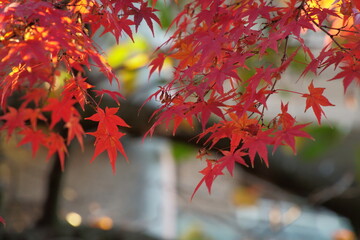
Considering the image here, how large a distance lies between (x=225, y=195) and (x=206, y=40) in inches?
126

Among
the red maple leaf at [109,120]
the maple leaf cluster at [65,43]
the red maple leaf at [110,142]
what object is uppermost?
the maple leaf cluster at [65,43]

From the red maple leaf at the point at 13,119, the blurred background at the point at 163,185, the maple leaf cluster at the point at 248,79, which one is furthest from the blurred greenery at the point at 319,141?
the maple leaf cluster at the point at 248,79

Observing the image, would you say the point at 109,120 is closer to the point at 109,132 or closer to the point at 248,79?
the point at 109,132

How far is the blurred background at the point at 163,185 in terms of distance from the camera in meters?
2.43

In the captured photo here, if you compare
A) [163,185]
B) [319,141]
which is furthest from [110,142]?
[319,141]

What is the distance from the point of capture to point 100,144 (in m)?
1.01

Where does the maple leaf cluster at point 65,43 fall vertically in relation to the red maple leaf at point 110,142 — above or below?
above

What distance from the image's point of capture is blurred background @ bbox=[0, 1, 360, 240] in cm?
243

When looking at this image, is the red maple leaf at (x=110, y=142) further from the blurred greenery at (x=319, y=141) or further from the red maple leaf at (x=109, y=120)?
the blurred greenery at (x=319, y=141)

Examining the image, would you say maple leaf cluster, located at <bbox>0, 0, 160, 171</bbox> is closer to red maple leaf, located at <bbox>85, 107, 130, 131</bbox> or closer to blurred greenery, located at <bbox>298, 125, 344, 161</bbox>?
red maple leaf, located at <bbox>85, 107, 130, 131</bbox>

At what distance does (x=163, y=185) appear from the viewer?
344 centimetres

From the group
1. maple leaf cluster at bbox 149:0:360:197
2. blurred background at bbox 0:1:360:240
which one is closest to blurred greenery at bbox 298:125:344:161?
blurred background at bbox 0:1:360:240

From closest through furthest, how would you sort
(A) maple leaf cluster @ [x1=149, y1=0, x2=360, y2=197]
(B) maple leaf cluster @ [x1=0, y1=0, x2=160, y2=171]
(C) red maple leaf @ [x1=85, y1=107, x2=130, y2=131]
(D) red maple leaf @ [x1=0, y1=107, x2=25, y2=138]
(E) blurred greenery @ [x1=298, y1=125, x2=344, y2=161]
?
(B) maple leaf cluster @ [x1=0, y1=0, x2=160, y2=171] → (A) maple leaf cluster @ [x1=149, y1=0, x2=360, y2=197] → (C) red maple leaf @ [x1=85, y1=107, x2=130, y2=131] → (D) red maple leaf @ [x1=0, y1=107, x2=25, y2=138] → (E) blurred greenery @ [x1=298, y1=125, x2=344, y2=161]

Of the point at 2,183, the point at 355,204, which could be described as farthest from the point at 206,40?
the point at 2,183
